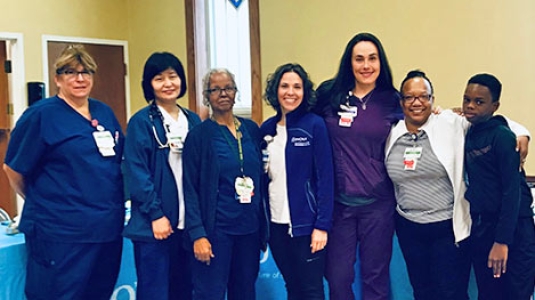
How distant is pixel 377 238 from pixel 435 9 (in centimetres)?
206

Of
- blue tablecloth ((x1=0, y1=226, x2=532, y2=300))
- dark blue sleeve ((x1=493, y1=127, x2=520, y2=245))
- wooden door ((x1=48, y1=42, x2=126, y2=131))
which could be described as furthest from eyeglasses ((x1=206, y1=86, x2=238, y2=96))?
wooden door ((x1=48, y1=42, x2=126, y2=131))

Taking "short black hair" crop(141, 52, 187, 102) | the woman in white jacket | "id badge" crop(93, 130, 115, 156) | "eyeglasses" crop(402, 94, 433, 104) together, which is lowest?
the woman in white jacket

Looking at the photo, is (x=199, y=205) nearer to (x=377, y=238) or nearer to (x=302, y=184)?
(x=302, y=184)

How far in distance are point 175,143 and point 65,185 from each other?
44 cm

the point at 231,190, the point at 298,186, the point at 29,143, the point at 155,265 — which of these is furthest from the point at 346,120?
the point at 29,143

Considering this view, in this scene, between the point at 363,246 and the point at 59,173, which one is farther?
the point at 363,246

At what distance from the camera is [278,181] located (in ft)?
6.95

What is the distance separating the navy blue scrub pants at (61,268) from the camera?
1929mm

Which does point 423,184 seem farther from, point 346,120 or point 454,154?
point 346,120

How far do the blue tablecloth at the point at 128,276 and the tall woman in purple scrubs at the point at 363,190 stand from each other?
1.13ft

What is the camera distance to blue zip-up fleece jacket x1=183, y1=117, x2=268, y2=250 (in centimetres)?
199

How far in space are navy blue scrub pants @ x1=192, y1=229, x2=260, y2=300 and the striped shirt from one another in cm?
64

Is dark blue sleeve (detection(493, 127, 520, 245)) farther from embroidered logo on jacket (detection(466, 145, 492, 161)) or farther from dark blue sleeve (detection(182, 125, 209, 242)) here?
dark blue sleeve (detection(182, 125, 209, 242))

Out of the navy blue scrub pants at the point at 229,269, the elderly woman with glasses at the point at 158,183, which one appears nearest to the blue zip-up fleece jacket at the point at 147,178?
the elderly woman with glasses at the point at 158,183
